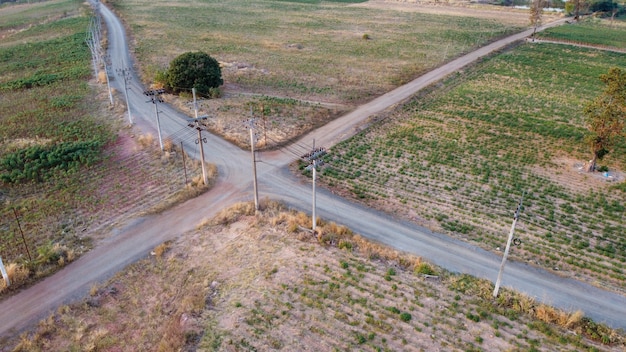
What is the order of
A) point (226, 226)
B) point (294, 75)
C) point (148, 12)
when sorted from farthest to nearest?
point (148, 12) → point (294, 75) → point (226, 226)

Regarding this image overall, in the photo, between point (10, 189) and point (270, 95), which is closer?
point (10, 189)

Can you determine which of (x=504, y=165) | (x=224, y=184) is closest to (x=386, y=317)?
(x=224, y=184)

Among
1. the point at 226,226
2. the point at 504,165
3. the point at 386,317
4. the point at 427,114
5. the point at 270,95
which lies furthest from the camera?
the point at 270,95

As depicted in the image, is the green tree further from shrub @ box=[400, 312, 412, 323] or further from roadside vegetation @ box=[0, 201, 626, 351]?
shrub @ box=[400, 312, 412, 323]

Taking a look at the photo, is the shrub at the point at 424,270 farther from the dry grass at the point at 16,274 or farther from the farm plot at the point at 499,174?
the dry grass at the point at 16,274

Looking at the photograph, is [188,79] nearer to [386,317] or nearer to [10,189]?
[10,189]

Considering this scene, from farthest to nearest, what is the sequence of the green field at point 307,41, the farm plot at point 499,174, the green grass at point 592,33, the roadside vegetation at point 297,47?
the green grass at point 592,33
the green field at point 307,41
the roadside vegetation at point 297,47
the farm plot at point 499,174

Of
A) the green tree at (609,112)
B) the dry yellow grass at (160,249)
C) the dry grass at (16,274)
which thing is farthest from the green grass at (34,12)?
the green tree at (609,112)
